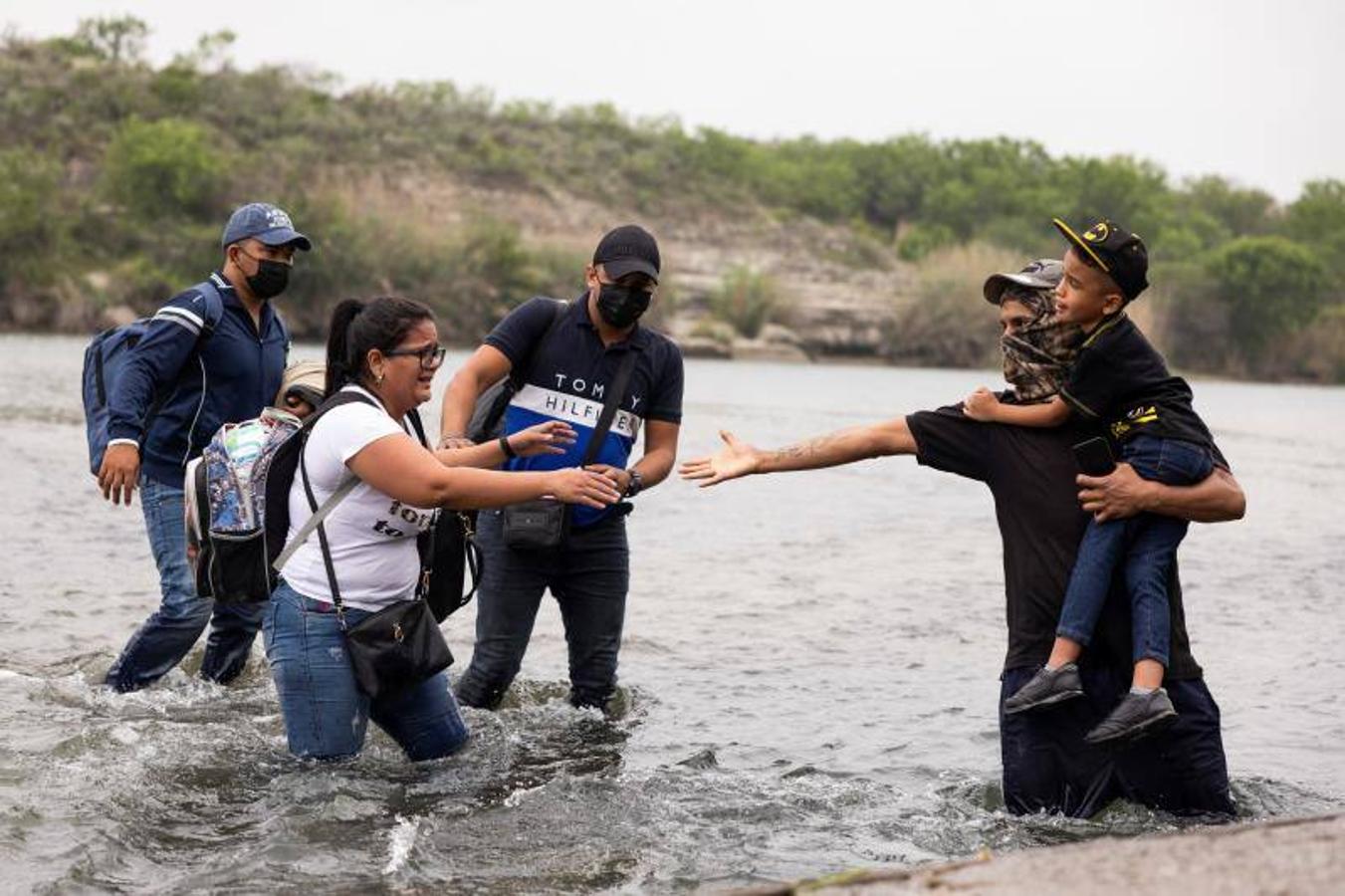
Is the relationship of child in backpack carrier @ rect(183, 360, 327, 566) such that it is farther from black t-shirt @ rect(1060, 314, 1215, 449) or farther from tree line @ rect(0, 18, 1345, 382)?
tree line @ rect(0, 18, 1345, 382)

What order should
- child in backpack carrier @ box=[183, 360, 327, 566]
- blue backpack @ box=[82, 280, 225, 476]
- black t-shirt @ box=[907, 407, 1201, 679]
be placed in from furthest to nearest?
1. blue backpack @ box=[82, 280, 225, 476]
2. child in backpack carrier @ box=[183, 360, 327, 566]
3. black t-shirt @ box=[907, 407, 1201, 679]

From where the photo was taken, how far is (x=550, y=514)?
24.9 feet

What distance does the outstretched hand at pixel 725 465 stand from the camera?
6.27m

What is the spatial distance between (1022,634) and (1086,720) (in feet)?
1.23

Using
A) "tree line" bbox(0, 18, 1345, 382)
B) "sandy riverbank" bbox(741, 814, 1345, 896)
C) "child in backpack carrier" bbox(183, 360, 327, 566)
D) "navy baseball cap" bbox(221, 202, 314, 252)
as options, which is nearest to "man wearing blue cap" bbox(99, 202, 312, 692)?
"navy baseball cap" bbox(221, 202, 314, 252)

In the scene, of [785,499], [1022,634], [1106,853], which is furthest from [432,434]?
[1106,853]

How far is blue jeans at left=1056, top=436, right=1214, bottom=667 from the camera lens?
6016 mm

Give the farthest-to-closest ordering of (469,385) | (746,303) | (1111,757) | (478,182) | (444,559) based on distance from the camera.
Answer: (478,182), (746,303), (469,385), (444,559), (1111,757)

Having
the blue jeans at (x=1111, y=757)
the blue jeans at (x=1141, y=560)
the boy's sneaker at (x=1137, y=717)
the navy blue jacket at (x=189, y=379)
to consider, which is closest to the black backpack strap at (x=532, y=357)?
the navy blue jacket at (x=189, y=379)

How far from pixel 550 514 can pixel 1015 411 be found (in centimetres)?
223

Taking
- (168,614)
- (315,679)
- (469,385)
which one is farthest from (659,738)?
(315,679)

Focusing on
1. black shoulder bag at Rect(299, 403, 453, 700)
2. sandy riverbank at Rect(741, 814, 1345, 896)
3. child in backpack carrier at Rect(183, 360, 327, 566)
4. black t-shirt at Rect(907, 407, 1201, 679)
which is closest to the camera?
sandy riverbank at Rect(741, 814, 1345, 896)

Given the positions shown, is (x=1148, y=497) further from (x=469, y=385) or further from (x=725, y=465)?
(x=469, y=385)

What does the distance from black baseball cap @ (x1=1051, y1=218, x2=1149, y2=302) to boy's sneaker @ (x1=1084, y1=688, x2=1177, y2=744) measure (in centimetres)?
137
